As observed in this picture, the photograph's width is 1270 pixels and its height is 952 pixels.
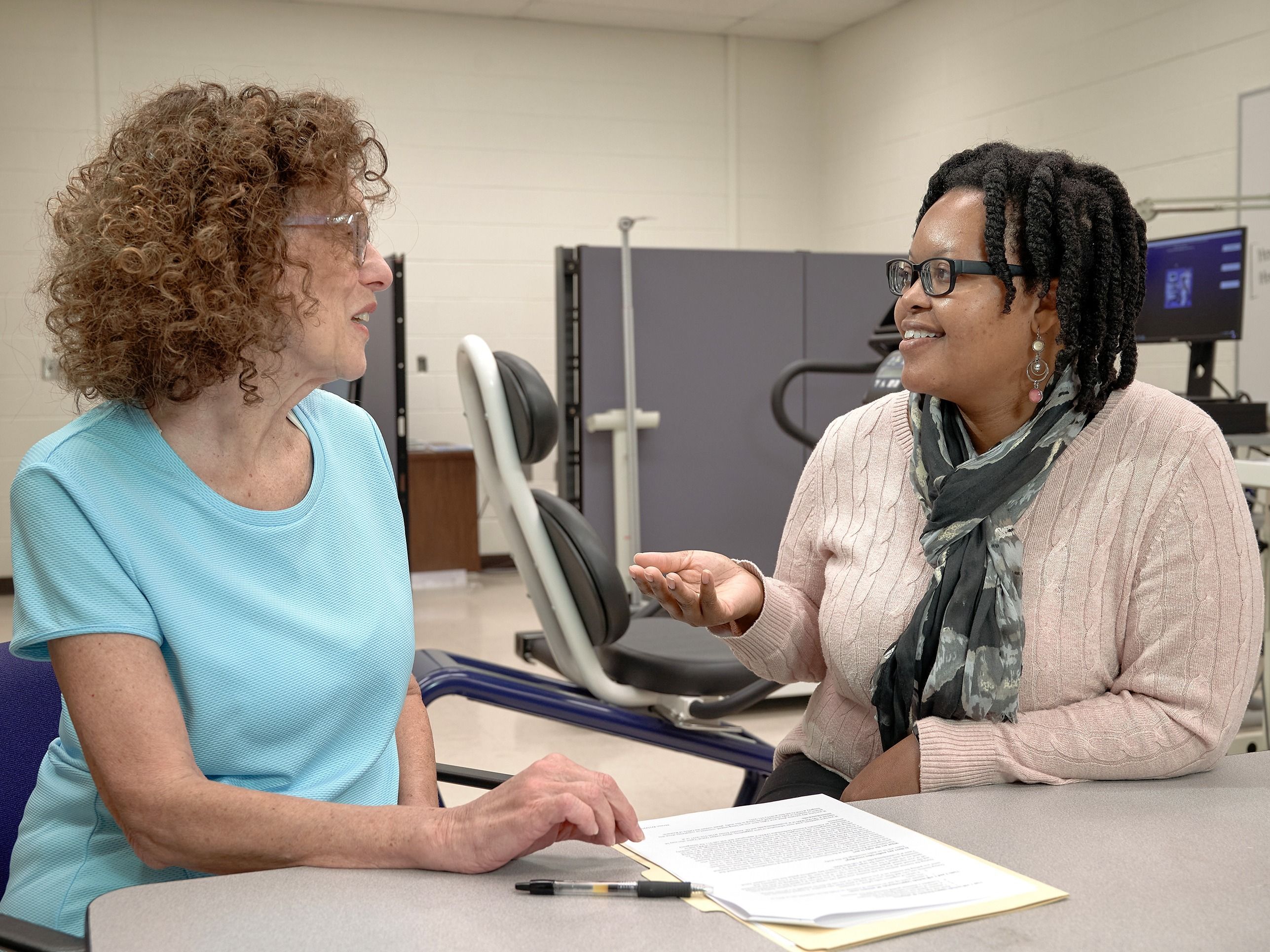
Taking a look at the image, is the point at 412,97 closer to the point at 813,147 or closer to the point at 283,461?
the point at 813,147

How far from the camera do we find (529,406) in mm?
2307

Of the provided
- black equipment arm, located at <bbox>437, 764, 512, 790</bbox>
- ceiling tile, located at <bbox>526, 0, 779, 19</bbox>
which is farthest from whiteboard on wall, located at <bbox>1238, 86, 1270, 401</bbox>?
black equipment arm, located at <bbox>437, 764, 512, 790</bbox>

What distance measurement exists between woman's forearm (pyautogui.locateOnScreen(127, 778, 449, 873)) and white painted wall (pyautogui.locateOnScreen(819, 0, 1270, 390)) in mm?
4898

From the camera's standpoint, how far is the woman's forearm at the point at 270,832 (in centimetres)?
92

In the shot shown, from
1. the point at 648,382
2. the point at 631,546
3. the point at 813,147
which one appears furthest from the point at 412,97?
the point at 631,546

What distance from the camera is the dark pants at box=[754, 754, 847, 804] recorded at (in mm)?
1427

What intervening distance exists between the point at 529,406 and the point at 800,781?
1085 millimetres

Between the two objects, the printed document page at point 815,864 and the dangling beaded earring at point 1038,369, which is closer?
the printed document page at point 815,864

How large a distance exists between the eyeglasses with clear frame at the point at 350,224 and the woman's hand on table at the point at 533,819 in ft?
1.91

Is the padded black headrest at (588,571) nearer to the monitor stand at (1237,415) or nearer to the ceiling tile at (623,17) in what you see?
the monitor stand at (1237,415)

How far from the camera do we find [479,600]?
6.02m

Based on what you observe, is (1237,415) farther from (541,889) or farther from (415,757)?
(541,889)

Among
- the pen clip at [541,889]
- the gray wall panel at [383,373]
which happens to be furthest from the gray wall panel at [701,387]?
the pen clip at [541,889]

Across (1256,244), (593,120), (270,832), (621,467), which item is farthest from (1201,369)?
(593,120)
